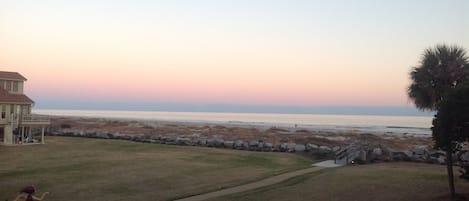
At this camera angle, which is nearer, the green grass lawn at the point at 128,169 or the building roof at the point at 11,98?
the green grass lawn at the point at 128,169

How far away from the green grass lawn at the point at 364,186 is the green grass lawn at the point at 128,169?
8.42ft

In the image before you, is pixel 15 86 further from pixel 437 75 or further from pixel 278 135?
pixel 437 75

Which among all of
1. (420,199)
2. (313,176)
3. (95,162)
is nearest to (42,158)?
(95,162)

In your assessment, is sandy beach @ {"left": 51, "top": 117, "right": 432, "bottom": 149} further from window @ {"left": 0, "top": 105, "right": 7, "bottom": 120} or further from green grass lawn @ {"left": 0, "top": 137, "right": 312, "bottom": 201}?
window @ {"left": 0, "top": 105, "right": 7, "bottom": 120}

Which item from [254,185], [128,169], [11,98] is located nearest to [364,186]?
[254,185]

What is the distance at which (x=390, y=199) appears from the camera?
59.2 feet

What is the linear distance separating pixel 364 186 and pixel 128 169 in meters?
12.9

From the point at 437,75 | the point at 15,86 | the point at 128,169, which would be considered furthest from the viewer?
the point at 15,86

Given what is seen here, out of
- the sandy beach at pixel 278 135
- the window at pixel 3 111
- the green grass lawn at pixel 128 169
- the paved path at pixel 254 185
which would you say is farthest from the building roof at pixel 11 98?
the paved path at pixel 254 185

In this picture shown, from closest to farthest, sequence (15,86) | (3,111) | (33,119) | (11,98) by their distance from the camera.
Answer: (3,111) < (11,98) < (33,119) < (15,86)

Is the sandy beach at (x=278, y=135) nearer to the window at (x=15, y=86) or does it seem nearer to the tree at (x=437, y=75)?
the window at (x=15, y=86)

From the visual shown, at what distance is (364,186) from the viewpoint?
2089 centimetres

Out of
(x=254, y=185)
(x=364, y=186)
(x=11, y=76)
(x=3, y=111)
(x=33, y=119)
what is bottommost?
(x=254, y=185)

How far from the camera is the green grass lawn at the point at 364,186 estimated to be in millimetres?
18750
